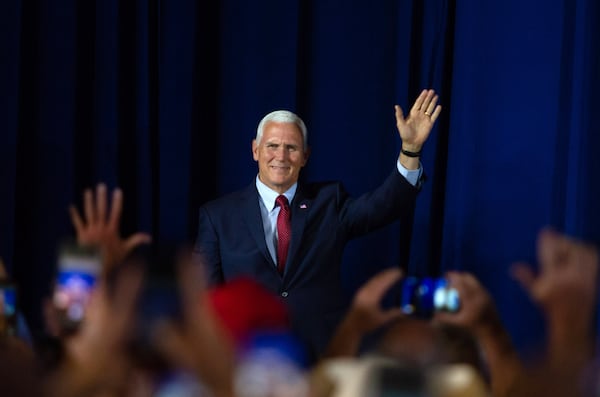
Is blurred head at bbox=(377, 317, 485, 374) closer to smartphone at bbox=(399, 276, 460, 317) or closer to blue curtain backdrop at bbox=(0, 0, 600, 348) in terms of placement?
smartphone at bbox=(399, 276, 460, 317)

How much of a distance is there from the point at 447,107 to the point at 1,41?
1.76 m

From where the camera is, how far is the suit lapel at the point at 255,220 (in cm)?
300

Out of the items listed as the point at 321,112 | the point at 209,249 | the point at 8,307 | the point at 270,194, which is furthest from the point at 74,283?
the point at 321,112

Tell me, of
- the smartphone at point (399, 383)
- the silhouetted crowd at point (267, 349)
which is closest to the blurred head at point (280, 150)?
the silhouetted crowd at point (267, 349)

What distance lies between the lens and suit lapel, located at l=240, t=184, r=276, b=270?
3.00 metres

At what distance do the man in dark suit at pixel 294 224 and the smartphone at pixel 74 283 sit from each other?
62.2 inches

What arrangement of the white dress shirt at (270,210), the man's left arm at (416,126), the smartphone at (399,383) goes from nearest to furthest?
the smartphone at (399,383) → the man's left arm at (416,126) → the white dress shirt at (270,210)

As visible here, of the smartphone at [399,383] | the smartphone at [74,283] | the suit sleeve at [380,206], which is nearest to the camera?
the smartphone at [399,383]

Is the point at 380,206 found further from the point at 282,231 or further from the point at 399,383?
the point at 399,383

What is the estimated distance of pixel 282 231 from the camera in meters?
3.04

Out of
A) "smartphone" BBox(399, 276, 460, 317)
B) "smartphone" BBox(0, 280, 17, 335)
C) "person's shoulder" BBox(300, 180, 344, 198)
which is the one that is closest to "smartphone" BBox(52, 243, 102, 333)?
"smartphone" BBox(0, 280, 17, 335)

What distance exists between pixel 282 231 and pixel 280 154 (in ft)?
0.94

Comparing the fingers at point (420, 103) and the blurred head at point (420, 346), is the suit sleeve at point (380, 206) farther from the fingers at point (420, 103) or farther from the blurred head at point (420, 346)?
the blurred head at point (420, 346)

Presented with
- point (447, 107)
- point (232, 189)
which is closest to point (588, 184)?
point (447, 107)
